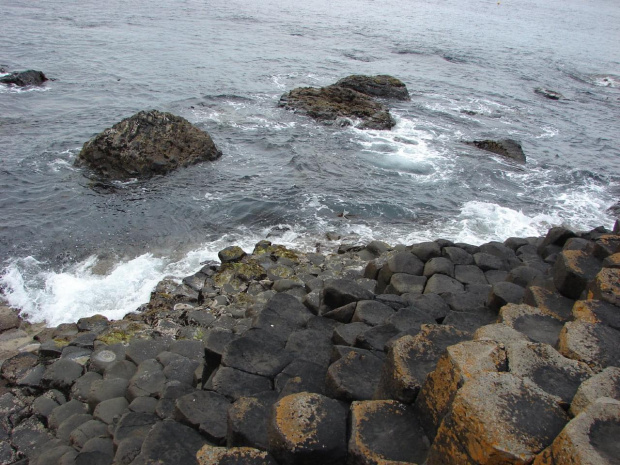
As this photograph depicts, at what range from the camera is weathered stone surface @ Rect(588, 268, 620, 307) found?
508cm

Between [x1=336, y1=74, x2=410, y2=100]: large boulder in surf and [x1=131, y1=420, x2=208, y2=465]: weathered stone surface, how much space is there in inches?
877

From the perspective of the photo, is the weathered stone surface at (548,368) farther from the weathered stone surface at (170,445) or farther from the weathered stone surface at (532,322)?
the weathered stone surface at (170,445)

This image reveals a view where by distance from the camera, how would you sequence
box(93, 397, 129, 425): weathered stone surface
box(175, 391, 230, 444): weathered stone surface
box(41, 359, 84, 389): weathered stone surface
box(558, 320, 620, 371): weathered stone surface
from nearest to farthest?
1. box(558, 320, 620, 371): weathered stone surface
2. box(175, 391, 230, 444): weathered stone surface
3. box(93, 397, 129, 425): weathered stone surface
4. box(41, 359, 84, 389): weathered stone surface

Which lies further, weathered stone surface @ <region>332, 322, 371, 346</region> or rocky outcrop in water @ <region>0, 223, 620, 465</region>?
weathered stone surface @ <region>332, 322, 371, 346</region>

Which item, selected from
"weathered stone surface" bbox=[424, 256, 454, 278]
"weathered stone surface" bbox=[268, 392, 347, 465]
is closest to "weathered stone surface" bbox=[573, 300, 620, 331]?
"weathered stone surface" bbox=[268, 392, 347, 465]

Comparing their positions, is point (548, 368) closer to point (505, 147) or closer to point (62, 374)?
point (62, 374)

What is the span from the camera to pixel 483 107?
83.5 feet

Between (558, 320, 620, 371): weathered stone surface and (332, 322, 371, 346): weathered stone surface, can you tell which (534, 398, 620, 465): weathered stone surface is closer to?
(558, 320, 620, 371): weathered stone surface

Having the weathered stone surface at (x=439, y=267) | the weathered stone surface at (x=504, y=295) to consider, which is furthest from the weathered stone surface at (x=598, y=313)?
the weathered stone surface at (x=439, y=267)

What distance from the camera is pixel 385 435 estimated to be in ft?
12.3

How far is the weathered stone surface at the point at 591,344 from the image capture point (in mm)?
4129

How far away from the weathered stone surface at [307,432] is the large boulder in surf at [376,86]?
22.5 meters

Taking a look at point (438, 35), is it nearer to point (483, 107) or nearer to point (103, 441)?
point (483, 107)

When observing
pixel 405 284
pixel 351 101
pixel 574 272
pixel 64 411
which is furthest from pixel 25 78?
pixel 574 272
